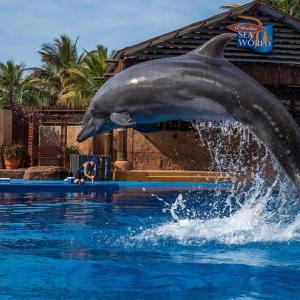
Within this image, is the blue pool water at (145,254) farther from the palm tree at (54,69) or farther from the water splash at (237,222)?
the palm tree at (54,69)

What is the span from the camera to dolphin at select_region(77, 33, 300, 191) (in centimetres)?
527

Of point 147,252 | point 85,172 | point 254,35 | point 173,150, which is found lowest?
point 147,252

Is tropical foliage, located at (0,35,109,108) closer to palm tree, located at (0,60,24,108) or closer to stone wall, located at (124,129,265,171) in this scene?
palm tree, located at (0,60,24,108)

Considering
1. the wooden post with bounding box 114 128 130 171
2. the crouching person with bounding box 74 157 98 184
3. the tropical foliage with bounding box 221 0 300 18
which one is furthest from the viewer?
the tropical foliage with bounding box 221 0 300 18

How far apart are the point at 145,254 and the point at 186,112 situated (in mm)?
1510

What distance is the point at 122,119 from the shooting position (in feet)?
17.7

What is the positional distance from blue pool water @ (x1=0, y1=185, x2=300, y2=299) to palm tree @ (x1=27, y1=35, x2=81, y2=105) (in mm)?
31894

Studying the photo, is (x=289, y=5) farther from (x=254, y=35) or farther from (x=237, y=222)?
(x=237, y=222)

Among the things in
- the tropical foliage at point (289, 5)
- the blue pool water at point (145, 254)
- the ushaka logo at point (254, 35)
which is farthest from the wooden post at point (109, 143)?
the tropical foliage at point (289, 5)

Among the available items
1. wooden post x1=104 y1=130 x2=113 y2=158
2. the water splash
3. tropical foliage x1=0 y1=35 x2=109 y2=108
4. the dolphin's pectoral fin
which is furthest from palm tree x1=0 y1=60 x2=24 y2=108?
the dolphin's pectoral fin

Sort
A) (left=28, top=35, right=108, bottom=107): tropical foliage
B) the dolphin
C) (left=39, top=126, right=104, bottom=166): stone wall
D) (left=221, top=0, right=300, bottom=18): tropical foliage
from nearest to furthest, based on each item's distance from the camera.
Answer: the dolphin → (left=39, top=126, right=104, bottom=166): stone wall → (left=221, top=0, right=300, bottom=18): tropical foliage → (left=28, top=35, right=108, bottom=107): tropical foliage

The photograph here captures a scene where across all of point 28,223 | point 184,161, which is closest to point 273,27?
point 184,161

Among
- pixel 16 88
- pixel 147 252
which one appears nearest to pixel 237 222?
pixel 147 252

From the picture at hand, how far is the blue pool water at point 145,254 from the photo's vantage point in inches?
165
